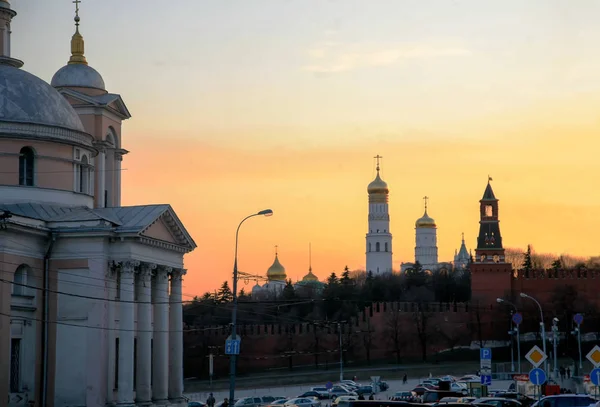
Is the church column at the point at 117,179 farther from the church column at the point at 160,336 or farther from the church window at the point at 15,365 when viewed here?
the church window at the point at 15,365

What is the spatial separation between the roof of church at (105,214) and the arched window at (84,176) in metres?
1.61

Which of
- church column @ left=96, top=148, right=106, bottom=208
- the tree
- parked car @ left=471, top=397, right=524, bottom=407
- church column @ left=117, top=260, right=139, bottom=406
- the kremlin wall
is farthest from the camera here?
the tree

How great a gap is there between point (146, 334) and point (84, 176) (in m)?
8.55

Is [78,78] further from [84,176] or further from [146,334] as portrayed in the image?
[146,334]

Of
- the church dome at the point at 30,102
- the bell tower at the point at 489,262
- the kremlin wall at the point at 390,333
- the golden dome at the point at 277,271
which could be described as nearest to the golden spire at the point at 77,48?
the church dome at the point at 30,102

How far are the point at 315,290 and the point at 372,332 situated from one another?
38676 millimetres

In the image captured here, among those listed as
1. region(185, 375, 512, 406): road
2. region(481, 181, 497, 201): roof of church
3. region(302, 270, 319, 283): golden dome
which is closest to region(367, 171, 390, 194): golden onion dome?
region(302, 270, 319, 283): golden dome

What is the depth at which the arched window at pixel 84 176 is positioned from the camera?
56594mm

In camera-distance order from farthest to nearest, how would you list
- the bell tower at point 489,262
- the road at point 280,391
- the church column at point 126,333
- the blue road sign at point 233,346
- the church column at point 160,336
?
the bell tower at point 489,262
the road at point 280,391
the church column at point 160,336
the church column at point 126,333
the blue road sign at point 233,346

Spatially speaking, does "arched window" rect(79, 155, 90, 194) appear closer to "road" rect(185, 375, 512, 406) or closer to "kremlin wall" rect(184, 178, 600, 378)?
"road" rect(185, 375, 512, 406)

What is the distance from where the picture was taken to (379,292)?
153 metres

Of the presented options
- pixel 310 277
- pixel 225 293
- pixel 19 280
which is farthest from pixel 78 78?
pixel 310 277

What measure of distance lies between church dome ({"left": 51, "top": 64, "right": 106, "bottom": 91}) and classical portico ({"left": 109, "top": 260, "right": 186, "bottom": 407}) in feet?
39.1

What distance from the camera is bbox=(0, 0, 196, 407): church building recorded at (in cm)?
4988
